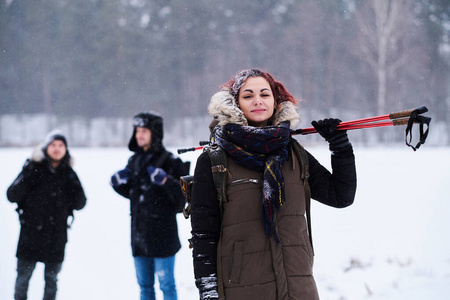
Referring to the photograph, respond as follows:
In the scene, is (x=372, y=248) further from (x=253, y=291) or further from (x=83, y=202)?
(x=253, y=291)

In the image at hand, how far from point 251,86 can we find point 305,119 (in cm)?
1674

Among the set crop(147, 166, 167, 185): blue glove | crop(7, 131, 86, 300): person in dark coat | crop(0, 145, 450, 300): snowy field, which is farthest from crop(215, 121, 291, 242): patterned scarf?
crop(0, 145, 450, 300): snowy field

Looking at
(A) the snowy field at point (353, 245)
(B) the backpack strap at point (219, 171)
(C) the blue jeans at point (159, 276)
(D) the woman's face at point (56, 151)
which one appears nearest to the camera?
(B) the backpack strap at point (219, 171)

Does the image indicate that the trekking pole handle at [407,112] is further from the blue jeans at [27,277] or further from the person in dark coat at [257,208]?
the blue jeans at [27,277]

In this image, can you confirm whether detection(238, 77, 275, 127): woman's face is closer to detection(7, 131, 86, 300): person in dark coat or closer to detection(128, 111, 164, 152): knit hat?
detection(128, 111, 164, 152): knit hat

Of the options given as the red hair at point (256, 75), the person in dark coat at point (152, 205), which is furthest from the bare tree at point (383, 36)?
the red hair at point (256, 75)

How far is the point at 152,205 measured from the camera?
3463mm

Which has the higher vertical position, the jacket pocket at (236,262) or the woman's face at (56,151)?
the woman's face at (56,151)

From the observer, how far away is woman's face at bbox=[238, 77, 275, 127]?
6.24 feet

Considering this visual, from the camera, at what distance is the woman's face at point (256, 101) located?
1902 millimetres

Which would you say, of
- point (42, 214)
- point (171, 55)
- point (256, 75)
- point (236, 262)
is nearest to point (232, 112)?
point (256, 75)

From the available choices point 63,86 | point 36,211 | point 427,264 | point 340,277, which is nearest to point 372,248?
point 427,264

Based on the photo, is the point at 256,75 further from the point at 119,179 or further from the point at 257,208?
the point at 119,179

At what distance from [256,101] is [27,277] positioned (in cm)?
283
